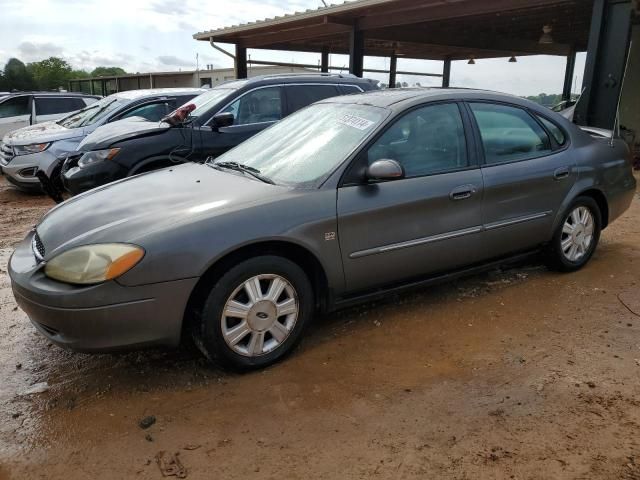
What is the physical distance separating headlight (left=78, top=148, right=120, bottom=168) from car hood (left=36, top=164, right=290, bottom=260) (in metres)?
2.39

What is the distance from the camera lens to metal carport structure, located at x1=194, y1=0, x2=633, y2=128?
324 inches

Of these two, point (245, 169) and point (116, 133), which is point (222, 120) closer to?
point (116, 133)

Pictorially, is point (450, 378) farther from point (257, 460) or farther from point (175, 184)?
point (175, 184)

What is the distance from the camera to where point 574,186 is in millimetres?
4496

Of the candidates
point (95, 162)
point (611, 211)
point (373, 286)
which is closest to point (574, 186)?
point (611, 211)

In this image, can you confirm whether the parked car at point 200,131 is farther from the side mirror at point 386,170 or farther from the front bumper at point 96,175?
the side mirror at point 386,170

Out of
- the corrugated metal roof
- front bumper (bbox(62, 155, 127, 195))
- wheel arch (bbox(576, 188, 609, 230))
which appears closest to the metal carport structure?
the corrugated metal roof

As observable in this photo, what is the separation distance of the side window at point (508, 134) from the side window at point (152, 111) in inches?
234

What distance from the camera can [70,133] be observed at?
8.81m

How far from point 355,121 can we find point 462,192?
907mm

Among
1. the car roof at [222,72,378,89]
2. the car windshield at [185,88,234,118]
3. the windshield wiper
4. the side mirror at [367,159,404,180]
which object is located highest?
the car roof at [222,72,378,89]

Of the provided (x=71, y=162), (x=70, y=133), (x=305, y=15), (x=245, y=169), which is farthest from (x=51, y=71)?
(x=245, y=169)

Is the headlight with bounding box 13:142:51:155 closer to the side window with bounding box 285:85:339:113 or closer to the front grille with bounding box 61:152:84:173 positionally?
the front grille with bounding box 61:152:84:173

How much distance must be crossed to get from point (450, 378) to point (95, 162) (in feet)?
15.2
